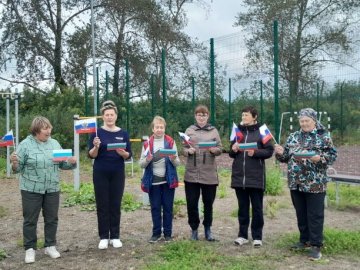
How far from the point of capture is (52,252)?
5.07 metres

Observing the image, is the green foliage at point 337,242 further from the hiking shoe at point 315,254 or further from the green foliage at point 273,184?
the green foliage at point 273,184

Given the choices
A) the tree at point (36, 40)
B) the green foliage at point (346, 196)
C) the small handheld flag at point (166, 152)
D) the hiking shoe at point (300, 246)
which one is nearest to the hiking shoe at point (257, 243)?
the hiking shoe at point (300, 246)

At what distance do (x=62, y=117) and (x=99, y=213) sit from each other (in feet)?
39.2

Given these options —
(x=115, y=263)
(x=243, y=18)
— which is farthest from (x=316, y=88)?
(x=115, y=263)

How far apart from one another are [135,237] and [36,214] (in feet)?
4.26

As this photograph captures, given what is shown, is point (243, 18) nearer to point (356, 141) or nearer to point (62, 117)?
point (356, 141)

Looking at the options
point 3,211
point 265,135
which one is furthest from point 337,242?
point 3,211

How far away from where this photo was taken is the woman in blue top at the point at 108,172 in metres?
5.20

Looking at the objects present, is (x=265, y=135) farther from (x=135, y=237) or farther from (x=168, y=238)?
(x=135, y=237)

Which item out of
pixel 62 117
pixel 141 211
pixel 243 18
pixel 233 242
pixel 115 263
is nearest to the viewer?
pixel 115 263

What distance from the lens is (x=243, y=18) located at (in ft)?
85.7

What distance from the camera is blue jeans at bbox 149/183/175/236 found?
18.1ft

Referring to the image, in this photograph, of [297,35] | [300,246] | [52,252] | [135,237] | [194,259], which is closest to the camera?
[194,259]

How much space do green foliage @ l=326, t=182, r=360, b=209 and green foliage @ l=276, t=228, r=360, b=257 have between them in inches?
79.7
